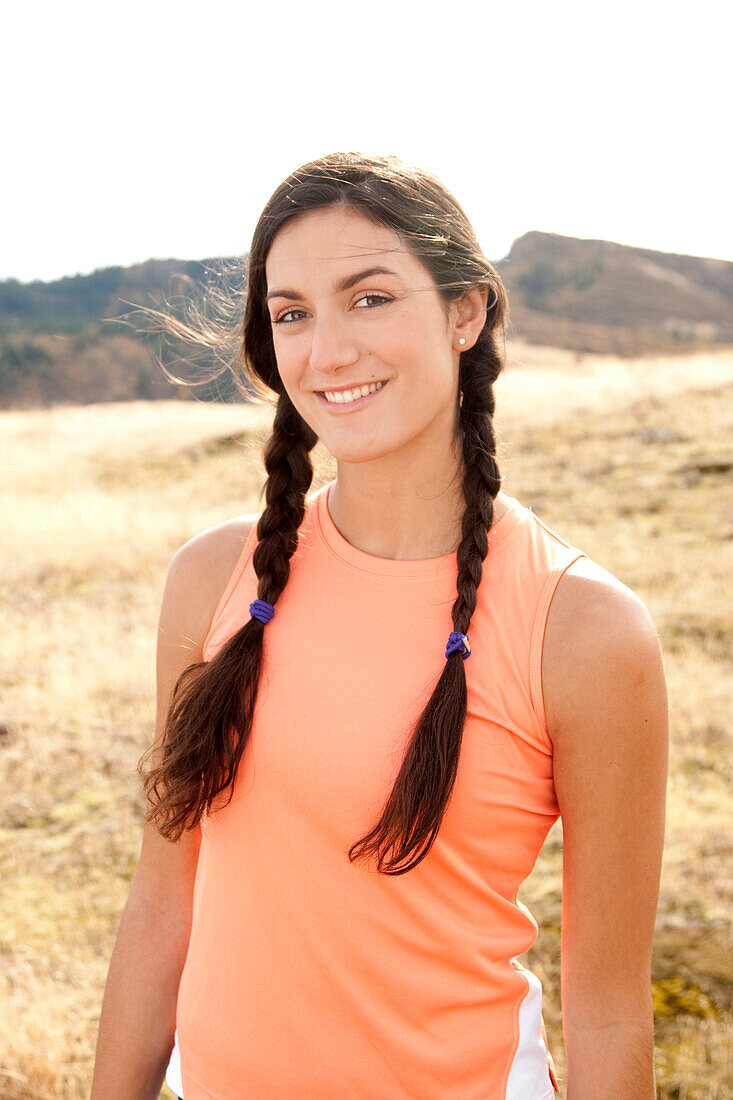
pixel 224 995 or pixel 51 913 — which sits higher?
pixel 224 995

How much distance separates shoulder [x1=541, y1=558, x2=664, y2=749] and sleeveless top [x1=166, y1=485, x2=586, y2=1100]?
0.03m

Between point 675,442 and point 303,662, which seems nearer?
point 303,662

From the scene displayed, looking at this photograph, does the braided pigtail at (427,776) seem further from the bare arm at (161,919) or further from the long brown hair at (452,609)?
the bare arm at (161,919)

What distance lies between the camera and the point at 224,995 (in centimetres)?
157

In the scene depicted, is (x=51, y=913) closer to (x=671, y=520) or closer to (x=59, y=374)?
(x=671, y=520)

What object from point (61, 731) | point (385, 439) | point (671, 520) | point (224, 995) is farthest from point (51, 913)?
point (671, 520)

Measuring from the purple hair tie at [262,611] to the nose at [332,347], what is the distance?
1.50 ft

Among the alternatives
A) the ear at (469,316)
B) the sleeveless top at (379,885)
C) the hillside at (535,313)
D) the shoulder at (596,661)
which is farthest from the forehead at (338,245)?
the hillside at (535,313)

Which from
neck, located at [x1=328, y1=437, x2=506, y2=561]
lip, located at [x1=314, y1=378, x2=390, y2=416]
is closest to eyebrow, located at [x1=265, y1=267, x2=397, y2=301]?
lip, located at [x1=314, y1=378, x2=390, y2=416]

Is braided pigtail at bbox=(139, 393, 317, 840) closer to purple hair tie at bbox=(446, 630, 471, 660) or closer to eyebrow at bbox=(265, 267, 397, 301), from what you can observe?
purple hair tie at bbox=(446, 630, 471, 660)

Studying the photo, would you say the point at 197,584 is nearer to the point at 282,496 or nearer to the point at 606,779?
the point at 282,496

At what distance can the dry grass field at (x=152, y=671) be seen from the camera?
299cm

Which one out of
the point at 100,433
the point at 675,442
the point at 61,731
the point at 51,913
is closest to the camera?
the point at 51,913

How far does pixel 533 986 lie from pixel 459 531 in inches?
33.6
